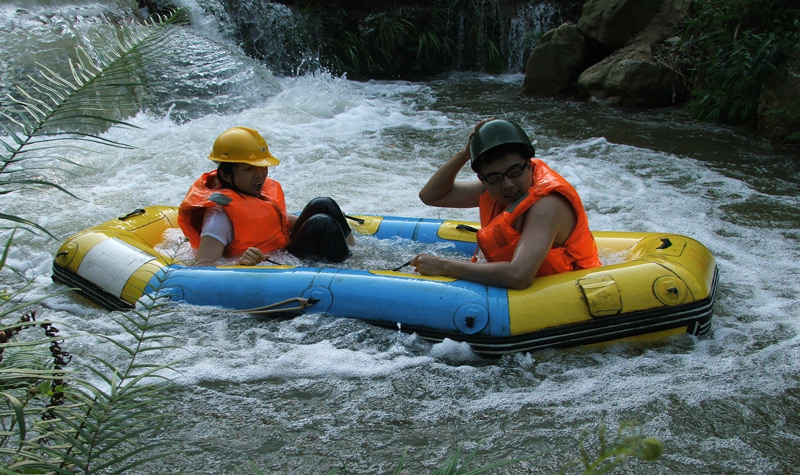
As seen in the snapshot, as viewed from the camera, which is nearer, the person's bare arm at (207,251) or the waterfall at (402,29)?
the person's bare arm at (207,251)

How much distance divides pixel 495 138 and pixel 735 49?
19.1ft

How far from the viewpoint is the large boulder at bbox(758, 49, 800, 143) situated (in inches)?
280

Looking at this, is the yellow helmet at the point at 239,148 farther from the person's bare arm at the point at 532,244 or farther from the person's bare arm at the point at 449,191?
the person's bare arm at the point at 532,244

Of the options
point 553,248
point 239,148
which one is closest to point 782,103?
point 553,248

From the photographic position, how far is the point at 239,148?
3.82m

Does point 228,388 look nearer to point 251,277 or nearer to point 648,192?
point 251,277

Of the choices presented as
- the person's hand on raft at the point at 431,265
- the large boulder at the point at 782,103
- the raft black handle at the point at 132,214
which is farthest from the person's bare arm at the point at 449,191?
the large boulder at the point at 782,103

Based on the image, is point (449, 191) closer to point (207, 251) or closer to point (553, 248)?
point (553, 248)

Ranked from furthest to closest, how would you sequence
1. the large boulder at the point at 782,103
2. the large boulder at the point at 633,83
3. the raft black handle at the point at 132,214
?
the large boulder at the point at 633,83 → the large boulder at the point at 782,103 → the raft black handle at the point at 132,214

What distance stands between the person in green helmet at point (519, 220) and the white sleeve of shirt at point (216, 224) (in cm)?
112

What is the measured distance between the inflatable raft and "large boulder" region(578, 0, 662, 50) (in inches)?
268

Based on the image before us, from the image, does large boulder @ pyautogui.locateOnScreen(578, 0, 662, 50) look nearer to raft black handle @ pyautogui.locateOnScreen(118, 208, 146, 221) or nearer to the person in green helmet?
the person in green helmet

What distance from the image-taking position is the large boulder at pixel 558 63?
1012 cm

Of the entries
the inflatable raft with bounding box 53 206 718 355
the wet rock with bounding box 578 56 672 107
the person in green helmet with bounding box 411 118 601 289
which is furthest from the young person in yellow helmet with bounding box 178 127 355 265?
the wet rock with bounding box 578 56 672 107
